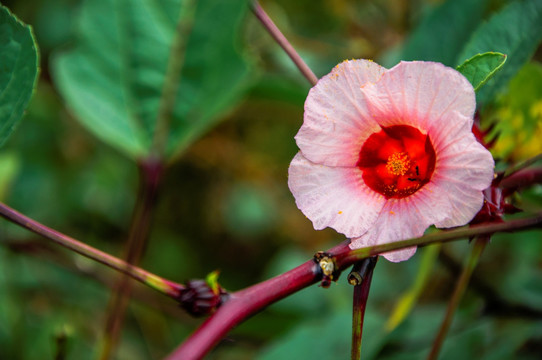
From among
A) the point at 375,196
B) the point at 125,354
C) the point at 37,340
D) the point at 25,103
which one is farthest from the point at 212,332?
the point at 125,354

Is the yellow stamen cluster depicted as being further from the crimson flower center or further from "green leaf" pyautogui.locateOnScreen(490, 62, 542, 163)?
"green leaf" pyautogui.locateOnScreen(490, 62, 542, 163)

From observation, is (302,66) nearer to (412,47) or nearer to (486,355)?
(412,47)

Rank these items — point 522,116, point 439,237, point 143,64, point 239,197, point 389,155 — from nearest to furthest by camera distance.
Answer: point 439,237, point 389,155, point 522,116, point 143,64, point 239,197

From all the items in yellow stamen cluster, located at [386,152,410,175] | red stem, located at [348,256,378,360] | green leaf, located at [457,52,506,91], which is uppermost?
green leaf, located at [457,52,506,91]

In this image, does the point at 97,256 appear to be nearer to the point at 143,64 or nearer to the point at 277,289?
the point at 277,289

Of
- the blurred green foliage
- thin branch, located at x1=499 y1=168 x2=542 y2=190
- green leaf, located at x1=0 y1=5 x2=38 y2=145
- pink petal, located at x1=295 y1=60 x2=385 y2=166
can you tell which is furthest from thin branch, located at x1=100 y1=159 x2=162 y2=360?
thin branch, located at x1=499 y1=168 x2=542 y2=190

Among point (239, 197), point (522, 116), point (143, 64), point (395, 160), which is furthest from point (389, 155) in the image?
point (239, 197)
